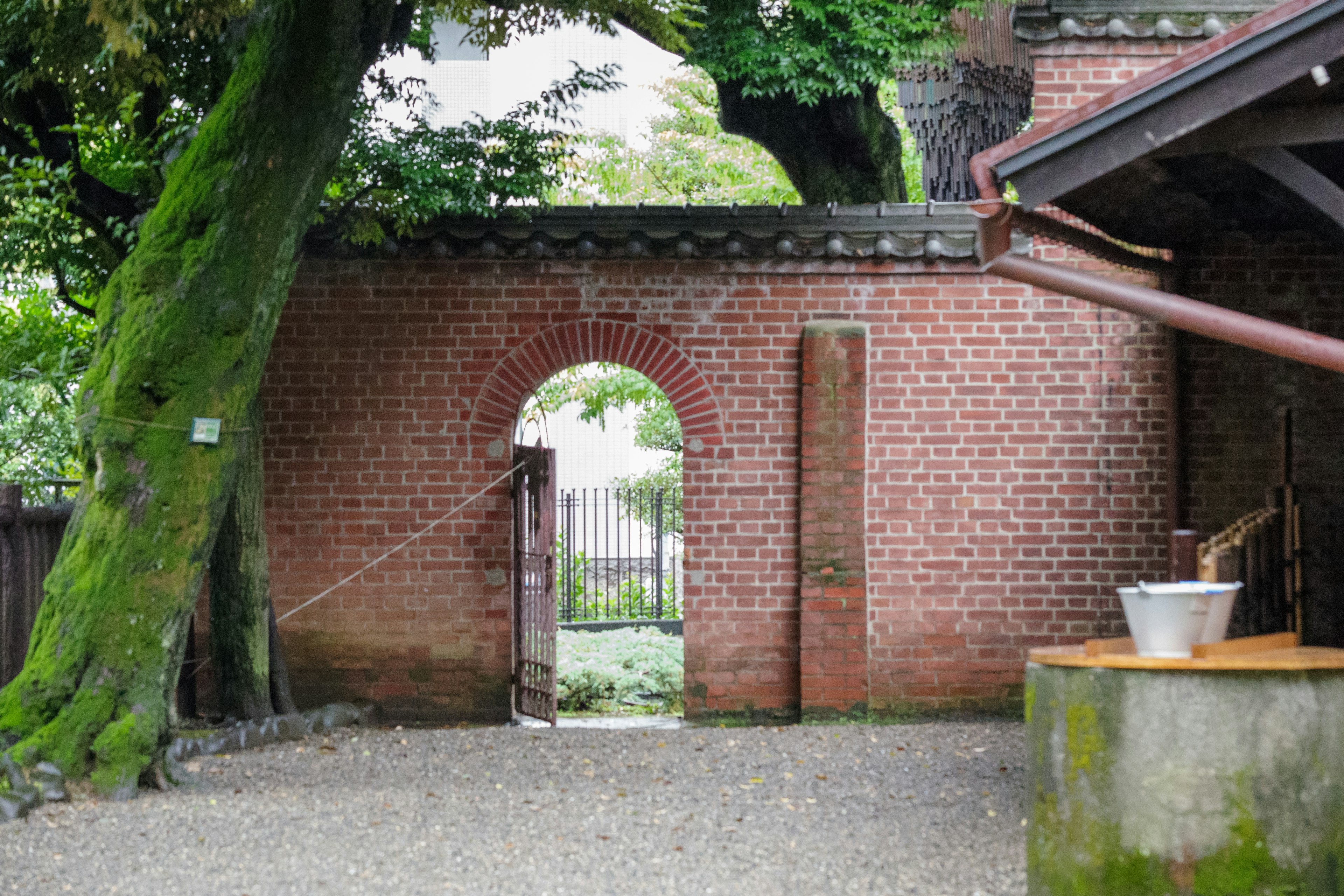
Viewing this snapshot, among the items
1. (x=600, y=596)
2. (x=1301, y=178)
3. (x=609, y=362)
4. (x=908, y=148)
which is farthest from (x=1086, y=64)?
(x=908, y=148)

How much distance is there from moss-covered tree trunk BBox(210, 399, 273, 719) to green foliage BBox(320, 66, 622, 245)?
143cm

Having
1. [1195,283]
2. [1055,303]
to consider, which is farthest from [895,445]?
[1195,283]

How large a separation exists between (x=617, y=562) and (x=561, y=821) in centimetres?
891

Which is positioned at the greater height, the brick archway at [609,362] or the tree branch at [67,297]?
the tree branch at [67,297]

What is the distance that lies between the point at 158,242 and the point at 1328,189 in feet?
16.5

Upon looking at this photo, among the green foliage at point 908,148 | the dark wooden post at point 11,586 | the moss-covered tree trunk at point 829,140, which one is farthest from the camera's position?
the green foliage at point 908,148

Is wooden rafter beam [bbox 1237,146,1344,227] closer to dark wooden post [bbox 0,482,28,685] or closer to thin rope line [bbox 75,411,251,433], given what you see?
thin rope line [bbox 75,411,251,433]

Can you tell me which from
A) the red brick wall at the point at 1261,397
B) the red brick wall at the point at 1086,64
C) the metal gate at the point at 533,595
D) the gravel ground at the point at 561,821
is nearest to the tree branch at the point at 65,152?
the metal gate at the point at 533,595

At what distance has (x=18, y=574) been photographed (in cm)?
671

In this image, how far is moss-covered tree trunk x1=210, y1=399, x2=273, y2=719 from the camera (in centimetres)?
716

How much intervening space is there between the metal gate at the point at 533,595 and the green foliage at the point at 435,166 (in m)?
1.69

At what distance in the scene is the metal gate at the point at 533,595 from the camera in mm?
7938

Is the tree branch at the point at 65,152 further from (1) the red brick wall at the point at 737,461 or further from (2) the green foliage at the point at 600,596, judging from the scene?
(2) the green foliage at the point at 600,596

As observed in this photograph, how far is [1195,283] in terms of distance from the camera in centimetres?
728
